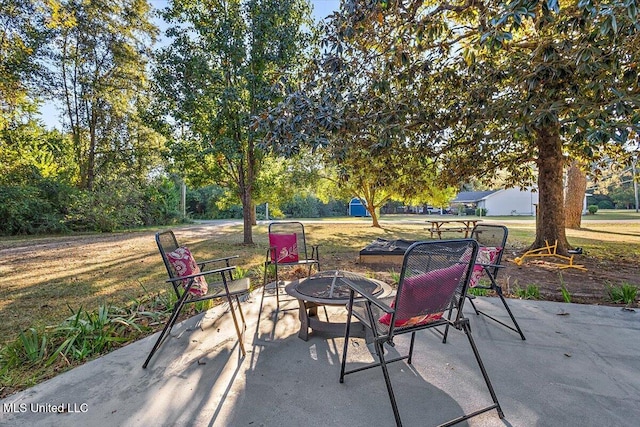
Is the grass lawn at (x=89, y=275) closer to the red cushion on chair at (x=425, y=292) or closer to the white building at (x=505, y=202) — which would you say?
the red cushion on chair at (x=425, y=292)

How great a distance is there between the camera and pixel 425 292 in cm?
169

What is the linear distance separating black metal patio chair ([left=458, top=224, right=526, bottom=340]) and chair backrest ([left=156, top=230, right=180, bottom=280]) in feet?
8.15

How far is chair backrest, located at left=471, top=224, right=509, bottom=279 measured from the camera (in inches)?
117

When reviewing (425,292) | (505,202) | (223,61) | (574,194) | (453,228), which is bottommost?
(453,228)

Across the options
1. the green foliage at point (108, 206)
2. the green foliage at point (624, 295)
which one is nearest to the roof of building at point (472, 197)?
the green foliage at point (108, 206)

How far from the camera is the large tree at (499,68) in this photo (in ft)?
9.93

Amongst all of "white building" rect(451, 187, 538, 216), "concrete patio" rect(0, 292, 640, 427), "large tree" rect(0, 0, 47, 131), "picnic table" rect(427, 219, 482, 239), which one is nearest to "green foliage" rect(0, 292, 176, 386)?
"concrete patio" rect(0, 292, 640, 427)

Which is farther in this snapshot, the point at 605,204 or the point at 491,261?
the point at 605,204

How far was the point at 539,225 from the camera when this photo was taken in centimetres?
705

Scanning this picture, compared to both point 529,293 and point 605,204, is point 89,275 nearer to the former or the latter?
point 529,293

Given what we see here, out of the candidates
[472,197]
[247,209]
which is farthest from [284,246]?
[472,197]

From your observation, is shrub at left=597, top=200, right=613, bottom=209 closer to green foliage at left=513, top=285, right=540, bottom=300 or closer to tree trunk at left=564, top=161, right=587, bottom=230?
tree trunk at left=564, top=161, right=587, bottom=230

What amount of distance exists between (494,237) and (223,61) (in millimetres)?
7589

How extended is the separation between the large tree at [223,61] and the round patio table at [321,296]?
5.40 meters
